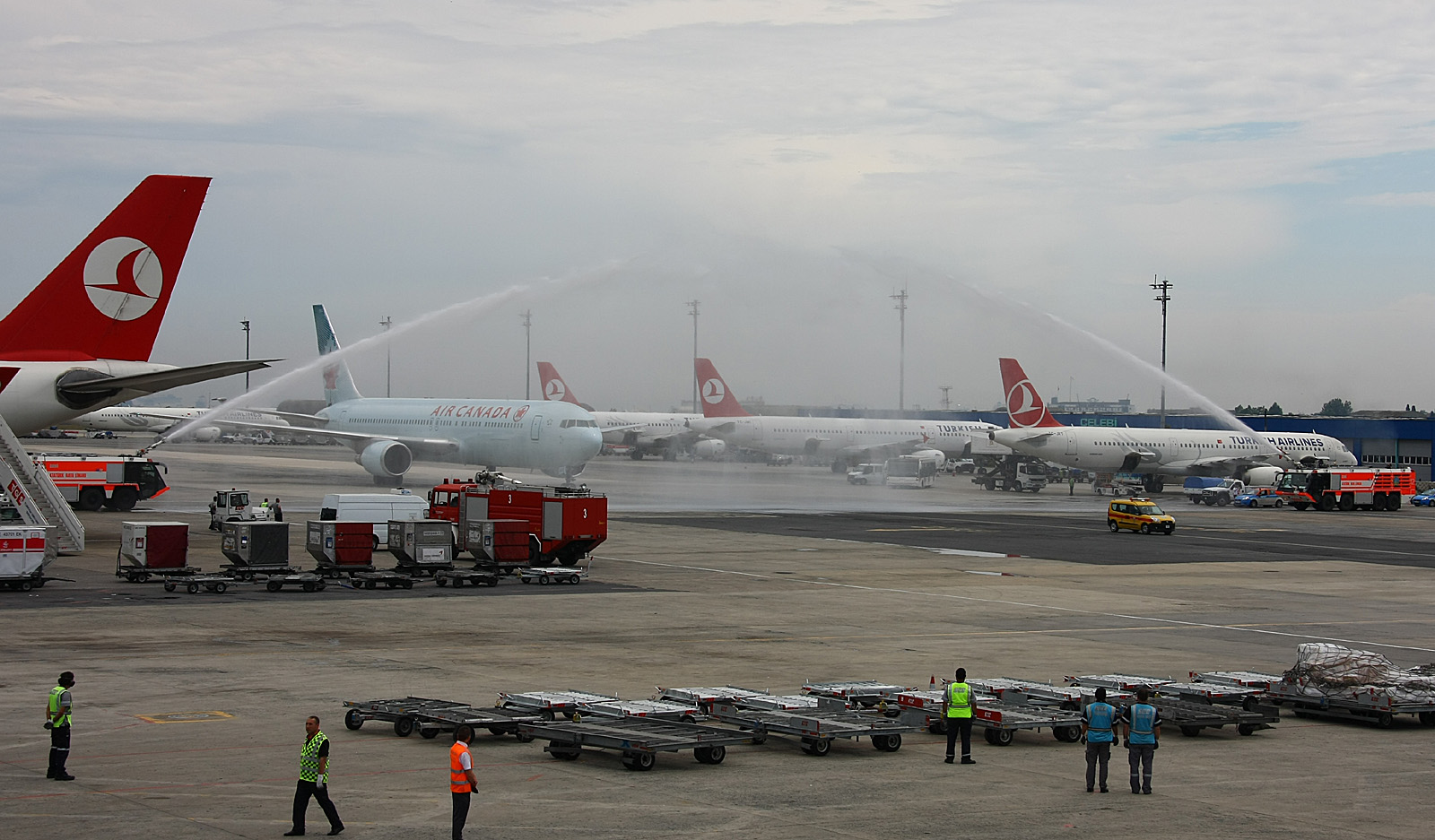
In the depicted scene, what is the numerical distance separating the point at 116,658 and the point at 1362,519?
7879 cm

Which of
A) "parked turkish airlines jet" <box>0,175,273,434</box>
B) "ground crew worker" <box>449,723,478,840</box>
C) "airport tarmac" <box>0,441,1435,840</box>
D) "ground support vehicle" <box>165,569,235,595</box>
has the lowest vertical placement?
"airport tarmac" <box>0,441,1435,840</box>

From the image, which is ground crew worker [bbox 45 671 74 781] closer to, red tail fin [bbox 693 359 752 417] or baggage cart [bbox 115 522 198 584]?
baggage cart [bbox 115 522 198 584]

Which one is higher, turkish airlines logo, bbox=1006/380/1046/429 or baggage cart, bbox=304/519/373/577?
turkish airlines logo, bbox=1006/380/1046/429

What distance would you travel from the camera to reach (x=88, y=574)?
42.5 metres

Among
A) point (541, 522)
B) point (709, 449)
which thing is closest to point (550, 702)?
point (541, 522)

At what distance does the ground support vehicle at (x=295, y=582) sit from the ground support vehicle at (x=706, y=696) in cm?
2044

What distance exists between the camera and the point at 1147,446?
113m

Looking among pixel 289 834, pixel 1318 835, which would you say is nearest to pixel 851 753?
pixel 1318 835

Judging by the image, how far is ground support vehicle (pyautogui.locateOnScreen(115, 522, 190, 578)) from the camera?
1612 inches

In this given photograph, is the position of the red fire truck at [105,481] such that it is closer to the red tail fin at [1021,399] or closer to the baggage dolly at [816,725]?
the baggage dolly at [816,725]

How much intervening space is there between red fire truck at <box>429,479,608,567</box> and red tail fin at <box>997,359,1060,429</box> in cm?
6776

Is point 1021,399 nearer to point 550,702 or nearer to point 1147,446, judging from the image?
point 1147,446

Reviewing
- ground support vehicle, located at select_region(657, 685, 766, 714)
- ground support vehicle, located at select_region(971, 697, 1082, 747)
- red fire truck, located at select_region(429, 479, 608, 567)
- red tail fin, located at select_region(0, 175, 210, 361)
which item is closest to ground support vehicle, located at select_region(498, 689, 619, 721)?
ground support vehicle, located at select_region(657, 685, 766, 714)

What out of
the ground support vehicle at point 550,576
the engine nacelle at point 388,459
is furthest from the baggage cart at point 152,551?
the engine nacelle at point 388,459
